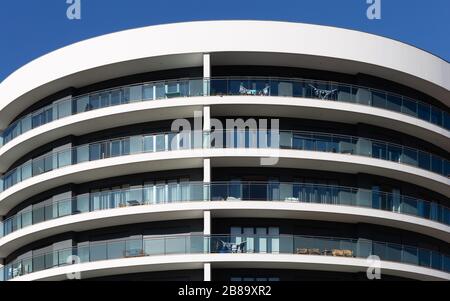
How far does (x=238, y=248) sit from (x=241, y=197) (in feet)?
8.38

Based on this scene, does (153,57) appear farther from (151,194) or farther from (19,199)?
(19,199)

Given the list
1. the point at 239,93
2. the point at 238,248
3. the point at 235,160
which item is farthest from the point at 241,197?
the point at 239,93

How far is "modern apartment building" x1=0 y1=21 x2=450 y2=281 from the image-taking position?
164ft

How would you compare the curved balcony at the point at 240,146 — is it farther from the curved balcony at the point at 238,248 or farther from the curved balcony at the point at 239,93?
the curved balcony at the point at 238,248

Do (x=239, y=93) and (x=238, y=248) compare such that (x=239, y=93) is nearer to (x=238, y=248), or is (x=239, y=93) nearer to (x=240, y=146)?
(x=240, y=146)

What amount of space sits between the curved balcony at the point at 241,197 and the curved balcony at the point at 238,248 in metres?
1.90

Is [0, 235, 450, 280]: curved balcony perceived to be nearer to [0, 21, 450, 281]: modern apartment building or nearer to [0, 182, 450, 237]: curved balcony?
[0, 21, 450, 281]: modern apartment building

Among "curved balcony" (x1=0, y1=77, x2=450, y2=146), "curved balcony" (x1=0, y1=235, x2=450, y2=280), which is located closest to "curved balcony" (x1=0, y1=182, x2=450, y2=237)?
"curved balcony" (x1=0, y1=235, x2=450, y2=280)

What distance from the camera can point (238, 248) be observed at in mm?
49219

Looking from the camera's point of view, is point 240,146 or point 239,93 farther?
point 239,93

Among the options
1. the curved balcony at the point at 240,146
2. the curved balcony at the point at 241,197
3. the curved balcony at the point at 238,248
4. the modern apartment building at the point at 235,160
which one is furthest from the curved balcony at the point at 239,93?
the curved balcony at the point at 238,248

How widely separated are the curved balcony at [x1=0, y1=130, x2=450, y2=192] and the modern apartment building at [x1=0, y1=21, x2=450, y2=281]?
8cm

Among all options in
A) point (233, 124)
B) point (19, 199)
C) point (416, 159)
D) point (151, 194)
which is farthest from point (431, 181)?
point (19, 199)
